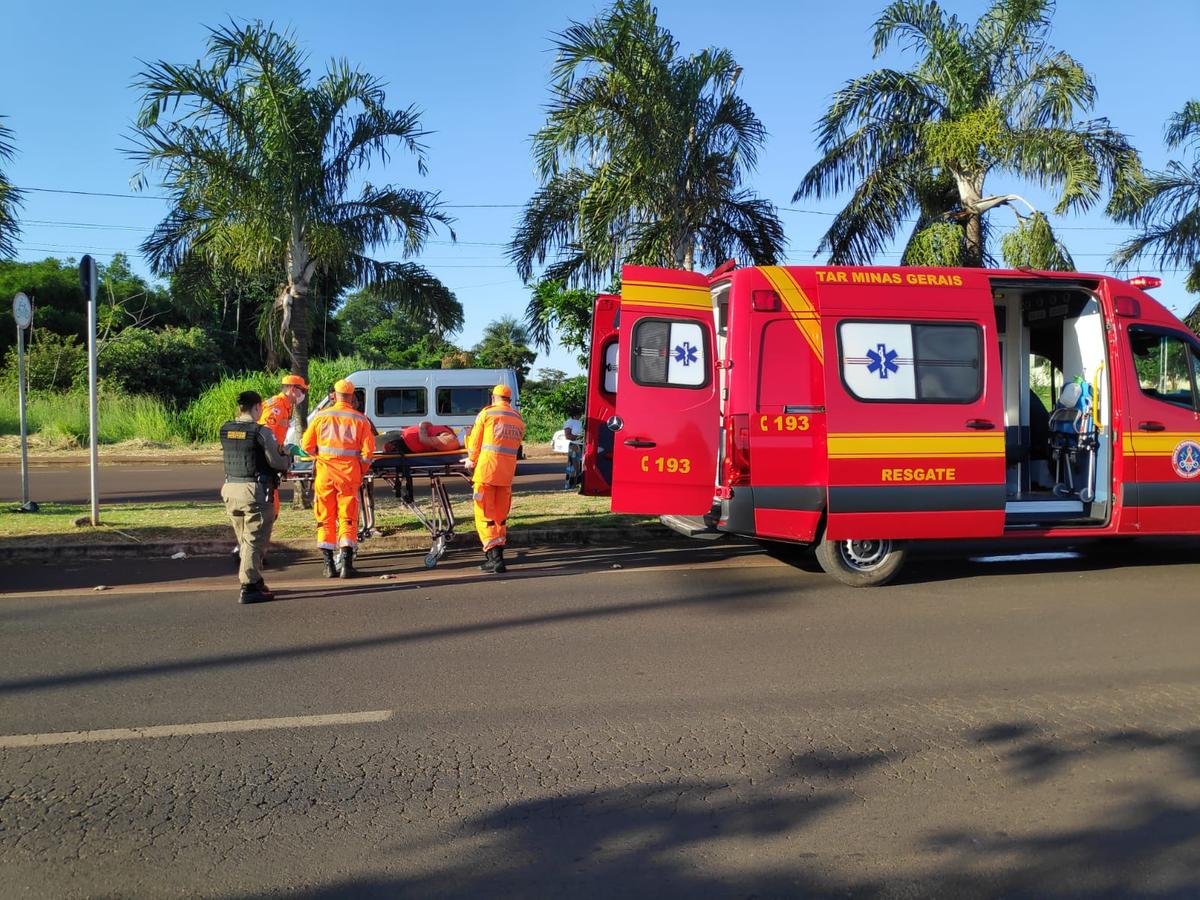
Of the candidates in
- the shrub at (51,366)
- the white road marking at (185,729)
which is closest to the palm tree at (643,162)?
the white road marking at (185,729)

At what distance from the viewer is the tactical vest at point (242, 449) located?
782 cm

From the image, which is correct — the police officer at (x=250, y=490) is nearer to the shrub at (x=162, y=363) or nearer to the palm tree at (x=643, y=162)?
the palm tree at (x=643, y=162)

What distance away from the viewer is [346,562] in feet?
28.9

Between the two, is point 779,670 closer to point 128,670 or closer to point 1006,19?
point 128,670

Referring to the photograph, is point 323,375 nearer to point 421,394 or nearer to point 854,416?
point 421,394

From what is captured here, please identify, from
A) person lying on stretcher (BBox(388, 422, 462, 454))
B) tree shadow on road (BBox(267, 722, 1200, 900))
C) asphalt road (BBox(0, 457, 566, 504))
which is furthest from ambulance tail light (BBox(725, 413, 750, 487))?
asphalt road (BBox(0, 457, 566, 504))

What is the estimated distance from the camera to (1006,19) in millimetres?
14797

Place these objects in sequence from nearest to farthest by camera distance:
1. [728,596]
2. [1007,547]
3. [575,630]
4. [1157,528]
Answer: [575,630]
[728,596]
[1157,528]
[1007,547]

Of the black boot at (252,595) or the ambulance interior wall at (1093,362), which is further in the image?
the ambulance interior wall at (1093,362)

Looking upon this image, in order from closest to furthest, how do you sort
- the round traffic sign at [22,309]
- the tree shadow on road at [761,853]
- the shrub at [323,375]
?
1. the tree shadow on road at [761,853]
2. the round traffic sign at [22,309]
3. the shrub at [323,375]

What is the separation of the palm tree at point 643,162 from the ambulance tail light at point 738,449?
23.8 ft

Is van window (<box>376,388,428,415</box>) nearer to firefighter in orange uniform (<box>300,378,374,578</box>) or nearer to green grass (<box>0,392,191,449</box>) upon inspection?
green grass (<box>0,392,191,449</box>)

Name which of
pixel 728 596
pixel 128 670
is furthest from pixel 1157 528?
pixel 128 670

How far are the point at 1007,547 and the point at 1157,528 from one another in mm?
2097
